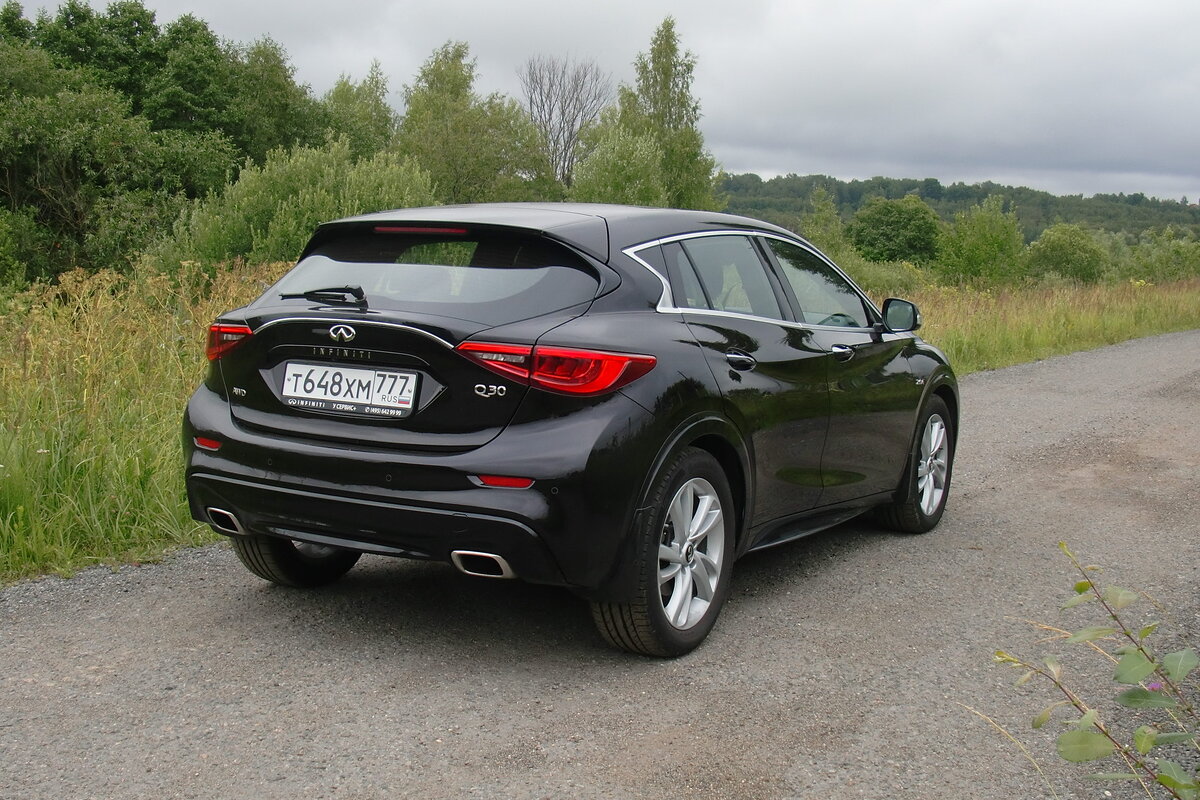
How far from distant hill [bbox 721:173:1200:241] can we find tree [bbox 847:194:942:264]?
3.01m

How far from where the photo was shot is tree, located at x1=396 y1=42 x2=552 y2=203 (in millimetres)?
62562

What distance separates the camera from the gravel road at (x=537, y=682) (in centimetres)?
316

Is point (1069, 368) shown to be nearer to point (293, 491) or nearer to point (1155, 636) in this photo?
point (1155, 636)

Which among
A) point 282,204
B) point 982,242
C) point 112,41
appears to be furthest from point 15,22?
point 982,242

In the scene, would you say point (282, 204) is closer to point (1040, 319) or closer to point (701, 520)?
point (1040, 319)

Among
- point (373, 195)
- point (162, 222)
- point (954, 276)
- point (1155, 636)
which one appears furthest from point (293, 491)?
point (954, 276)

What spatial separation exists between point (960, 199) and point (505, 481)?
123034mm

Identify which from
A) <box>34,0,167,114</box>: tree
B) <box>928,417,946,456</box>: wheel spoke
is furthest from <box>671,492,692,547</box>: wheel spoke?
Result: <box>34,0,167,114</box>: tree

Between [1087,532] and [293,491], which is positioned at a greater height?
[293,491]

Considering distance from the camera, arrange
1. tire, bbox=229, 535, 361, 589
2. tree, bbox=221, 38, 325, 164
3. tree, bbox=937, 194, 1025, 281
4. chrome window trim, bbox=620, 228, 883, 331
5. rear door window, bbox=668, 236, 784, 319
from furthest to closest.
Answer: tree, bbox=221, 38, 325, 164
tree, bbox=937, 194, 1025, 281
tire, bbox=229, 535, 361, 589
rear door window, bbox=668, 236, 784, 319
chrome window trim, bbox=620, 228, 883, 331

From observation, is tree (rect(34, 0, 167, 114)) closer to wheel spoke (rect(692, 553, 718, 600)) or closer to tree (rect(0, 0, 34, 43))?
tree (rect(0, 0, 34, 43))

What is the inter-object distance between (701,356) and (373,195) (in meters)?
20.3

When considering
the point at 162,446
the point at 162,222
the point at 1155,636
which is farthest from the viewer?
the point at 162,222

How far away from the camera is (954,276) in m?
40.6
